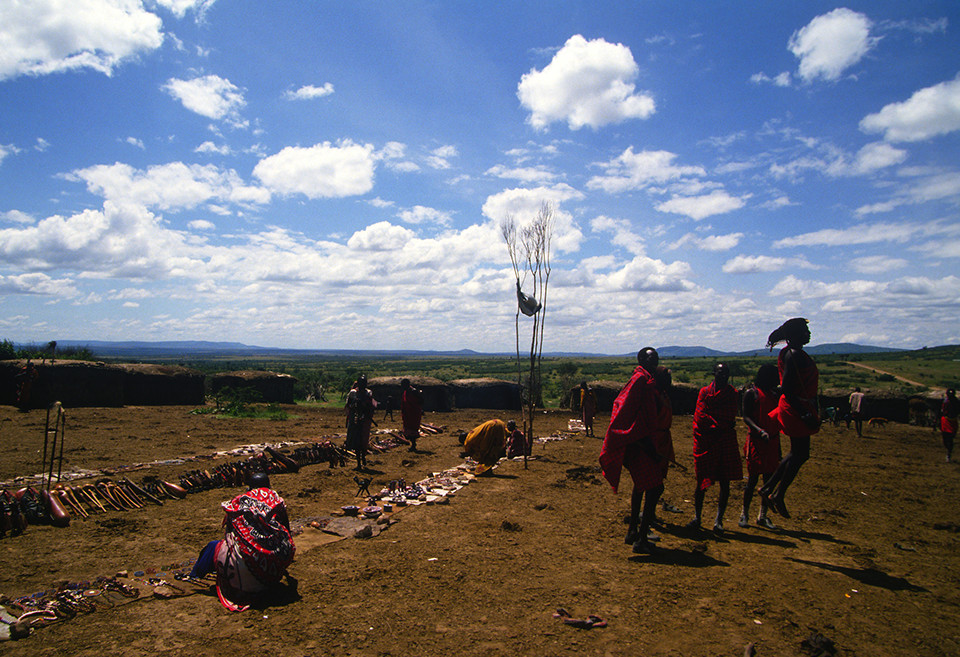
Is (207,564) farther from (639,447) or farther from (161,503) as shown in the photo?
(639,447)

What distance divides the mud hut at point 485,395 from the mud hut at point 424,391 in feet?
2.45

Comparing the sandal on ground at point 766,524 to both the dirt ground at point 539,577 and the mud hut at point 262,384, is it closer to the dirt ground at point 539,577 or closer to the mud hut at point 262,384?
the dirt ground at point 539,577

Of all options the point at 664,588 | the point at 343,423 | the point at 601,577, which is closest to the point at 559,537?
the point at 601,577

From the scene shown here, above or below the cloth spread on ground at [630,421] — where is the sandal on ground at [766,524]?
below

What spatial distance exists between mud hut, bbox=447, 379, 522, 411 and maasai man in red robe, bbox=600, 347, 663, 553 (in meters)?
18.9

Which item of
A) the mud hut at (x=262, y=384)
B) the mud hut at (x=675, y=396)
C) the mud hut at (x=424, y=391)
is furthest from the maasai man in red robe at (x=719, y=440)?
the mud hut at (x=262, y=384)

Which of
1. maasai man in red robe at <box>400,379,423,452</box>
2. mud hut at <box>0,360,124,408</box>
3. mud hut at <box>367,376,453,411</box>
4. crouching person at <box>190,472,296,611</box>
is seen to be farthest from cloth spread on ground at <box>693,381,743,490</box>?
mud hut at <box>0,360,124,408</box>

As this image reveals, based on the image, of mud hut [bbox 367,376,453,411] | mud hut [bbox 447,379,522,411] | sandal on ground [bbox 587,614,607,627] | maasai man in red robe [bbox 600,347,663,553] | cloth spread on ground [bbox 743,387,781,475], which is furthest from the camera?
mud hut [bbox 447,379,522,411]

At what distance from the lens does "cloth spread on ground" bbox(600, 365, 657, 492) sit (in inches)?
211

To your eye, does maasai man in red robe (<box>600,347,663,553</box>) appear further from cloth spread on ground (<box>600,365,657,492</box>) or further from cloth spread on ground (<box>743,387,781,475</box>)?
cloth spread on ground (<box>743,387,781,475</box>)

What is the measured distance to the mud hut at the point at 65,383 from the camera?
18141mm

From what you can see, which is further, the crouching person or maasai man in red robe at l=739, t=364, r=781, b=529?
maasai man in red robe at l=739, t=364, r=781, b=529

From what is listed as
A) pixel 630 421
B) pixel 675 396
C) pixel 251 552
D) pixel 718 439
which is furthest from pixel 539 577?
pixel 675 396

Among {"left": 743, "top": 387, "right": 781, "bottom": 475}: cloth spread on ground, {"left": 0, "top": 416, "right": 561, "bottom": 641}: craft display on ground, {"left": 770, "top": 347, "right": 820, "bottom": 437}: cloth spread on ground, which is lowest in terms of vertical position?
{"left": 0, "top": 416, "right": 561, "bottom": 641}: craft display on ground
